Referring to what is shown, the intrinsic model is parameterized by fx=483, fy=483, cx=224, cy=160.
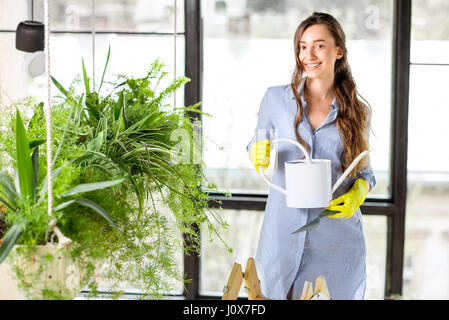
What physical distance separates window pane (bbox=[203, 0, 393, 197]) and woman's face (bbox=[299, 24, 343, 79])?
0.61m

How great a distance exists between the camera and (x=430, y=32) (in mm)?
2309

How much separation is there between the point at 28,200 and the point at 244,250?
1.88 m

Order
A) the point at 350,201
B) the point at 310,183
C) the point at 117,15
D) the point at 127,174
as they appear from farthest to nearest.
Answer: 1. the point at 117,15
2. the point at 350,201
3. the point at 310,183
4. the point at 127,174

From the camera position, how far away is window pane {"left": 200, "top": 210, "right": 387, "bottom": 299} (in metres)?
2.41

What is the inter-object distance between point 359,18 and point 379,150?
0.65 metres

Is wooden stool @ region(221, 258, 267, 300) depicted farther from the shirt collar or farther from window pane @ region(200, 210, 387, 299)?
window pane @ region(200, 210, 387, 299)

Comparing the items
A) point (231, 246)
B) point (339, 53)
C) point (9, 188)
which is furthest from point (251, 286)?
point (231, 246)

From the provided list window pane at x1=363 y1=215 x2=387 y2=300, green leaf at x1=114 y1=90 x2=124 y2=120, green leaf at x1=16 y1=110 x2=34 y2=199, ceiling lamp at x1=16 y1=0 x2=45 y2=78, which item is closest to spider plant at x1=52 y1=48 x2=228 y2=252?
green leaf at x1=114 y1=90 x2=124 y2=120

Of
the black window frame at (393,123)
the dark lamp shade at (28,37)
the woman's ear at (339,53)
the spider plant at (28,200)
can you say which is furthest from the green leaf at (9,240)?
the black window frame at (393,123)

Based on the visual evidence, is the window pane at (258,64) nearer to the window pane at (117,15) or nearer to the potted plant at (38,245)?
the window pane at (117,15)

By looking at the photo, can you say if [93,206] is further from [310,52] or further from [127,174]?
[310,52]
